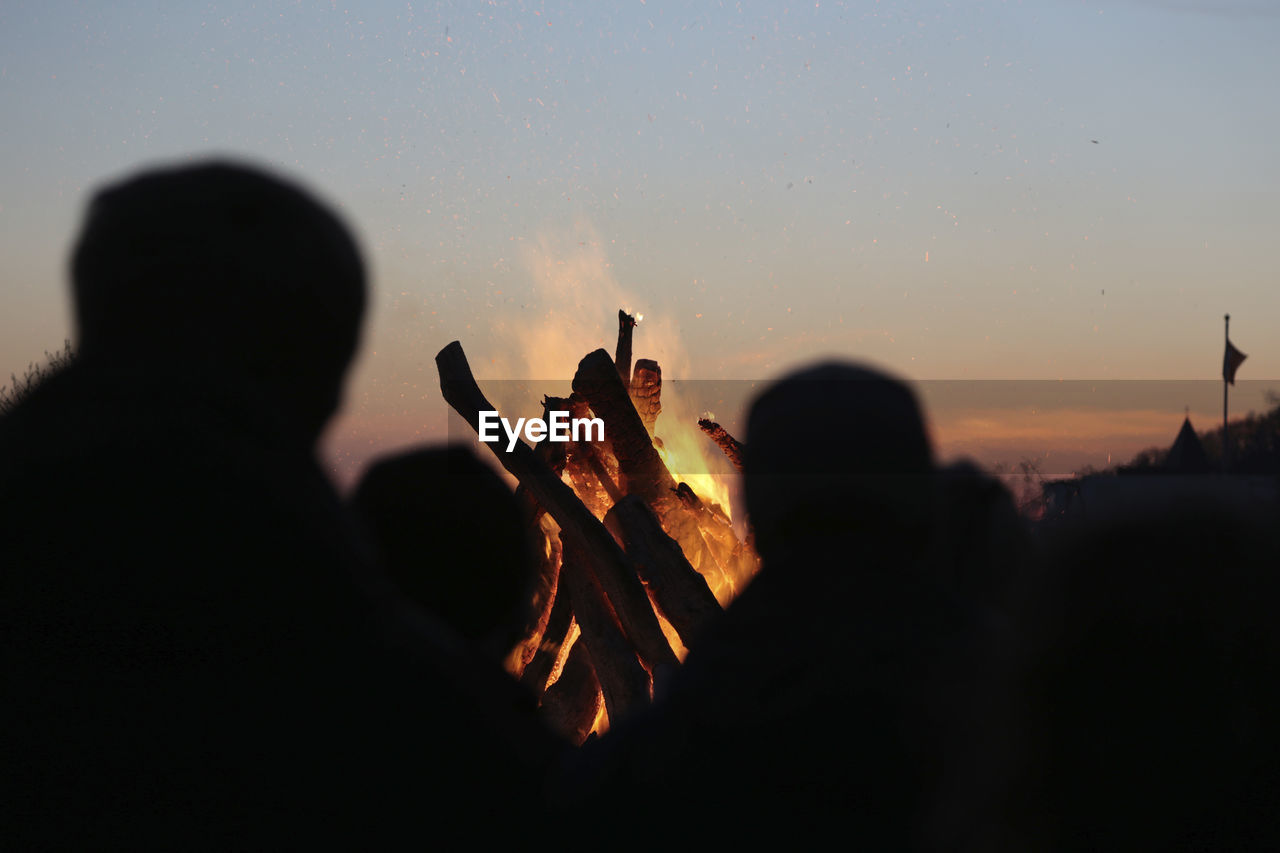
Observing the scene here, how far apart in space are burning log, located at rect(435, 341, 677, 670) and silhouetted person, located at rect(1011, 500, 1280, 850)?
369 centimetres

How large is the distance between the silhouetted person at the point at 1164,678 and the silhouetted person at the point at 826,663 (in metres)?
0.32

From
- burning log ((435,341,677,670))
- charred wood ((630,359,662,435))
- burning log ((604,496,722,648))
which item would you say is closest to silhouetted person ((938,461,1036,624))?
burning log ((604,496,722,648))

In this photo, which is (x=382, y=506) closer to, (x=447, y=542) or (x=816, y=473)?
(x=447, y=542)

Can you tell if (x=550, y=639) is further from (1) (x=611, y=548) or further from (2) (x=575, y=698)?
(1) (x=611, y=548)

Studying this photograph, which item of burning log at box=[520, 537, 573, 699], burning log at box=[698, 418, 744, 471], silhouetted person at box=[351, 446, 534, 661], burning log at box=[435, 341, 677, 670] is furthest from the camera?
burning log at box=[698, 418, 744, 471]

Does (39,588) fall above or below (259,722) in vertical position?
above

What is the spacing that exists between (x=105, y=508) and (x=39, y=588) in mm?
99

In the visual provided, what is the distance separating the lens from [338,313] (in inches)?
46.8

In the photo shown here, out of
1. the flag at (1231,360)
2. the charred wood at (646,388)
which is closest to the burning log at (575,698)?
the charred wood at (646,388)

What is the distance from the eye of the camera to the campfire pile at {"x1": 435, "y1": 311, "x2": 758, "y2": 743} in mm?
5008

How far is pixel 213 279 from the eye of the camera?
Answer: 3.57ft

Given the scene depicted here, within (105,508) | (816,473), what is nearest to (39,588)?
(105,508)

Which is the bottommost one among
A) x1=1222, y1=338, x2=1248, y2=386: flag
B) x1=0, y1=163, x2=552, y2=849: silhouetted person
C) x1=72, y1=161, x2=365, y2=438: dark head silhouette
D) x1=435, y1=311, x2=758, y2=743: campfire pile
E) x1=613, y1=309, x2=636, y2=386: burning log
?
x1=1222, y1=338, x2=1248, y2=386: flag

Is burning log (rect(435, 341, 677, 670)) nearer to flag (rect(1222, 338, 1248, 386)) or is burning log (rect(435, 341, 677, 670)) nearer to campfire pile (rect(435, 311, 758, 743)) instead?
campfire pile (rect(435, 311, 758, 743))
